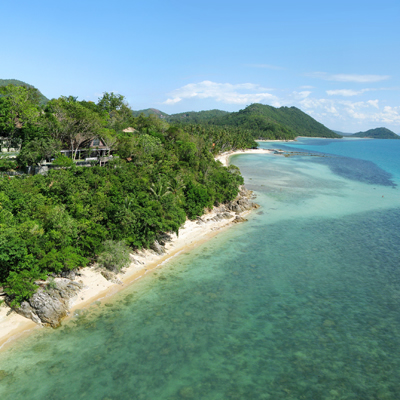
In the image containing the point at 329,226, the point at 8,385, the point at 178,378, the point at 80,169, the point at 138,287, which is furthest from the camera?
the point at 329,226

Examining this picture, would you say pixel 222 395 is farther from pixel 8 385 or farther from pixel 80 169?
pixel 80 169

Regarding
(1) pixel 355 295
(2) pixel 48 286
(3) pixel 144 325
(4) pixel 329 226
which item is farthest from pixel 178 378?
(4) pixel 329 226

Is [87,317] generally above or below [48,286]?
below

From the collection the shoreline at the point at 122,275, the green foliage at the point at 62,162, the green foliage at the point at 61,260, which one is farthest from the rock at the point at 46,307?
the green foliage at the point at 62,162

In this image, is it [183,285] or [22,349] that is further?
[183,285]

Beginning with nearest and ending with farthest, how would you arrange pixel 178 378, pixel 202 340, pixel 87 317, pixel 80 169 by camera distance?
1. pixel 178 378
2. pixel 202 340
3. pixel 87 317
4. pixel 80 169

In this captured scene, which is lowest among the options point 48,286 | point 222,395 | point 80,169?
point 222,395

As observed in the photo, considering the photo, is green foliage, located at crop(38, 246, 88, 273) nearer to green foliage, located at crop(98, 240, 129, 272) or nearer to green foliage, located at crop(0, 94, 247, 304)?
green foliage, located at crop(0, 94, 247, 304)
